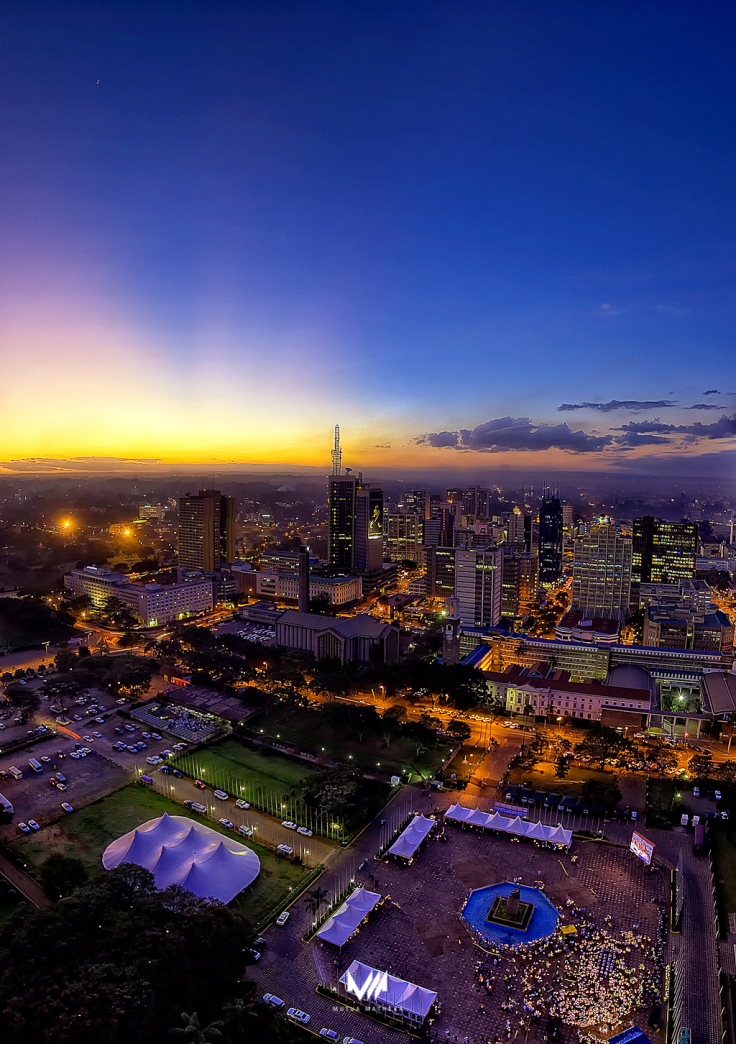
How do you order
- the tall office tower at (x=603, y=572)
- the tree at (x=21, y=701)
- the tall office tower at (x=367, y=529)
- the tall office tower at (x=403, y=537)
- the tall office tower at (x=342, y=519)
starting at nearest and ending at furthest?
the tree at (x=21, y=701)
the tall office tower at (x=603, y=572)
the tall office tower at (x=367, y=529)
the tall office tower at (x=342, y=519)
the tall office tower at (x=403, y=537)

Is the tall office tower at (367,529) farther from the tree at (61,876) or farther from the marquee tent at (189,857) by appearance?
the tree at (61,876)

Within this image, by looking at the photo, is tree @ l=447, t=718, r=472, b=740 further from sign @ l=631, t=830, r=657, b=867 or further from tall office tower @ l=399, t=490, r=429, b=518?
tall office tower @ l=399, t=490, r=429, b=518

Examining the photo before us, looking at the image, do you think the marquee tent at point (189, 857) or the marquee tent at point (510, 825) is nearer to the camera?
the marquee tent at point (189, 857)

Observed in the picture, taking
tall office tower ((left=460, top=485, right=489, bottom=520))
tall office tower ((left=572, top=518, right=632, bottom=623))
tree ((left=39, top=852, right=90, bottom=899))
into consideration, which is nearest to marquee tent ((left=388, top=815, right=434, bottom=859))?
tree ((left=39, top=852, right=90, bottom=899))

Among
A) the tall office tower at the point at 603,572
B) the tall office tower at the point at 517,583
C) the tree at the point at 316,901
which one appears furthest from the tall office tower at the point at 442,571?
the tree at the point at 316,901

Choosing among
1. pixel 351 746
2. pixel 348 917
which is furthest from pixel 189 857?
pixel 351 746

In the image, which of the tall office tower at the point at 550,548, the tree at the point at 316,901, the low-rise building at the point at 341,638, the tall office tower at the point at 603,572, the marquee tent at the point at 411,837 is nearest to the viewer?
the tree at the point at 316,901

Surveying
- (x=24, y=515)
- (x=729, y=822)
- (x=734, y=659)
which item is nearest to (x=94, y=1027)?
(x=729, y=822)

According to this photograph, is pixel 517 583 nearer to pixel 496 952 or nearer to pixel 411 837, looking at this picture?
pixel 411 837
